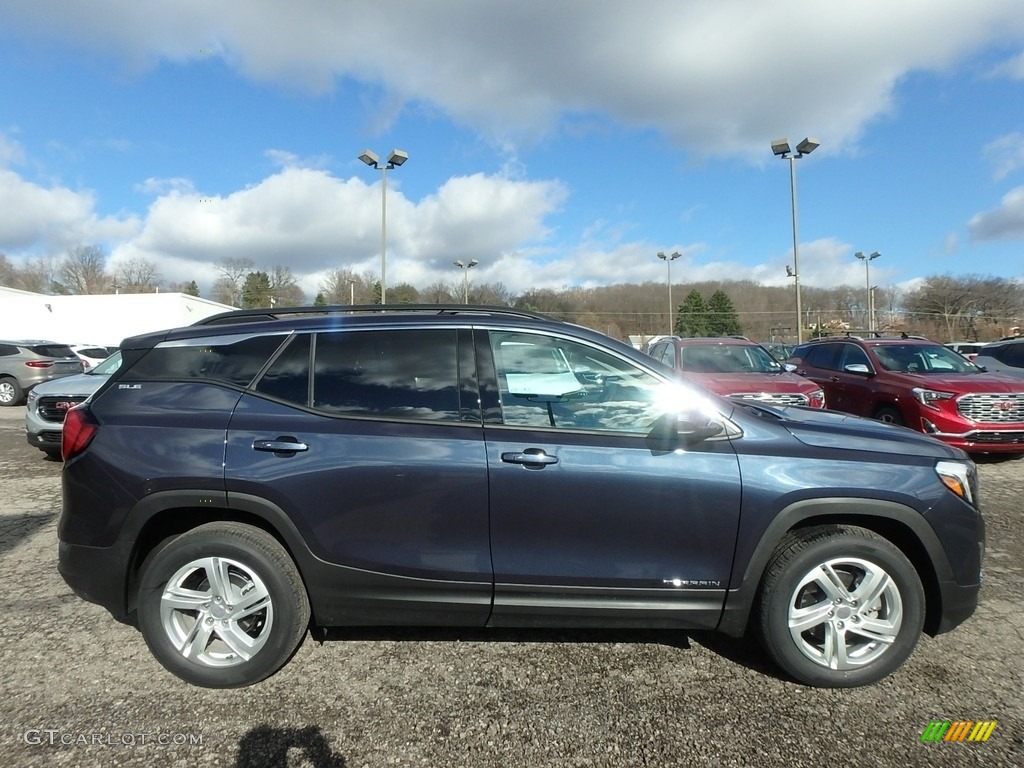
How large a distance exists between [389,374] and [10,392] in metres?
17.4

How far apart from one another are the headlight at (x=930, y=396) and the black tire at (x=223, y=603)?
794 centimetres

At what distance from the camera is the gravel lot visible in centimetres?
252

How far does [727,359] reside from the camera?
30.5ft

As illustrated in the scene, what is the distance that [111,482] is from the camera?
2975 millimetres

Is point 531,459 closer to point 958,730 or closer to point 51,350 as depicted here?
point 958,730

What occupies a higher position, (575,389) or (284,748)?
(575,389)

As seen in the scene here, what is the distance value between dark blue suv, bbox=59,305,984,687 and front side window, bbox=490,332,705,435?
0.6 inches

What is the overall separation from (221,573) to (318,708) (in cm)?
80

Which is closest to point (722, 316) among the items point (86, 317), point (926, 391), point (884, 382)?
point (86, 317)

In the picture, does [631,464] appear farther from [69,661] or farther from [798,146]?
[798,146]

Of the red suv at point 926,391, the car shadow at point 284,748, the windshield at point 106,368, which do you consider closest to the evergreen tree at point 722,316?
the red suv at point 926,391

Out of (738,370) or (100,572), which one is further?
(738,370)

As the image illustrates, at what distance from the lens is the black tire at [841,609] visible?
2.92m

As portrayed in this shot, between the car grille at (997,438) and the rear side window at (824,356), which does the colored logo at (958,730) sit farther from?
the rear side window at (824,356)
